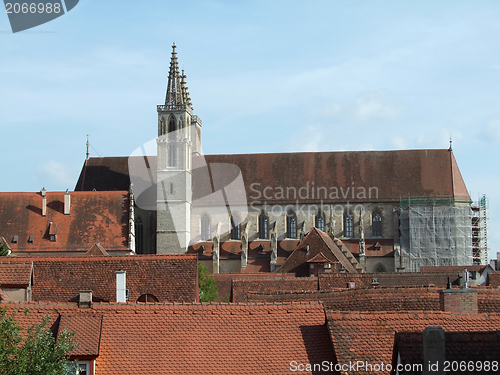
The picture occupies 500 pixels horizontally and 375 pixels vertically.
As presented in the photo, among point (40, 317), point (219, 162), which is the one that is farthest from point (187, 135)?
point (40, 317)

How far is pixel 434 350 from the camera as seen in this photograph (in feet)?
35.1

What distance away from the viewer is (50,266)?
78.6ft

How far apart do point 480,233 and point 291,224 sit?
1633cm

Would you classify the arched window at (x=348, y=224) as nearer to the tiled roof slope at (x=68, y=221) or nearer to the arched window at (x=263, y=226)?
the arched window at (x=263, y=226)

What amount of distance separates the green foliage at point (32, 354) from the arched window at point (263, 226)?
58493 millimetres

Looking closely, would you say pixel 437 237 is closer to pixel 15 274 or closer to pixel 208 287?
pixel 208 287

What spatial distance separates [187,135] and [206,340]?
55325 millimetres

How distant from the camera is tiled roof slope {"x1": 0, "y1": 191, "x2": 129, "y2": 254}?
60.0 m

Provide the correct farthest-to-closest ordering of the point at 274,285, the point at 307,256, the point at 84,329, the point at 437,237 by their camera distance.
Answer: the point at 437,237 < the point at 307,256 < the point at 274,285 < the point at 84,329

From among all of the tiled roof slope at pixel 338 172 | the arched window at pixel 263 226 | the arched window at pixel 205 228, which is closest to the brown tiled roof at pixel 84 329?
the arched window at pixel 205 228

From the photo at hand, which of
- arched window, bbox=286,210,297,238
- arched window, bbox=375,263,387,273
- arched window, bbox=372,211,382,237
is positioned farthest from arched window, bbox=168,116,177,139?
arched window, bbox=375,263,387,273

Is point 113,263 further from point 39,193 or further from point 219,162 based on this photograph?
point 219,162

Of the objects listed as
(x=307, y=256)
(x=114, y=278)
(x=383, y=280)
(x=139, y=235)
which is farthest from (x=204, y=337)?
(x=139, y=235)

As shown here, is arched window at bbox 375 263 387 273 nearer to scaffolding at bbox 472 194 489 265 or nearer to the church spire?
scaffolding at bbox 472 194 489 265
